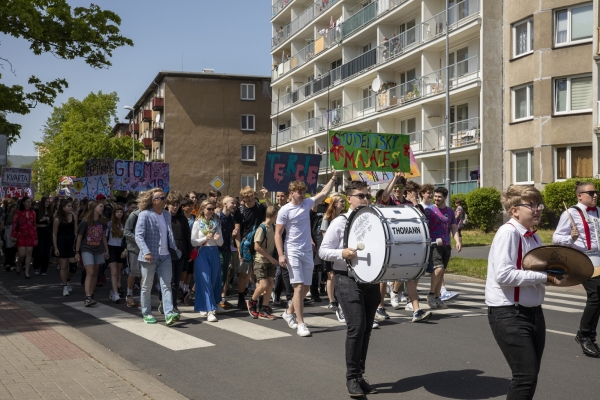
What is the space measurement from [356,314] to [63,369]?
290 centimetres

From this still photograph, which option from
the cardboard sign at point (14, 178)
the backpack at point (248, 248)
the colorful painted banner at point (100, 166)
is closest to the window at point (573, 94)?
the colorful painted banner at point (100, 166)

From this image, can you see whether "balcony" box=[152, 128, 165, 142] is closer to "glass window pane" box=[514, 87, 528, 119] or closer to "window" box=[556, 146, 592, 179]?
"glass window pane" box=[514, 87, 528, 119]

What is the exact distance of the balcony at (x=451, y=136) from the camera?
109ft

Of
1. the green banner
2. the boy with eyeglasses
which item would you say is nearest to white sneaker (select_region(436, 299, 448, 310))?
the boy with eyeglasses

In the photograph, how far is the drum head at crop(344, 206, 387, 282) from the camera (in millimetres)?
5918

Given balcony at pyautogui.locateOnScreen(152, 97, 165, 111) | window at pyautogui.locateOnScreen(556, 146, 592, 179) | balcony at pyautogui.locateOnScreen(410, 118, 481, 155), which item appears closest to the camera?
window at pyautogui.locateOnScreen(556, 146, 592, 179)

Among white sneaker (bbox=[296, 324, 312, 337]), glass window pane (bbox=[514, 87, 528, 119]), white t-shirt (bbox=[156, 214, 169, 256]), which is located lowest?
white sneaker (bbox=[296, 324, 312, 337])

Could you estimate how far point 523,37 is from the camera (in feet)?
103

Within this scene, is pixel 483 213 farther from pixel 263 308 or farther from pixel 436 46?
pixel 263 308

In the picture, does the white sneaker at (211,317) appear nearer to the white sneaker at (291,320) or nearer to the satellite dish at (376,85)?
A: the white sneaker at (291,320)

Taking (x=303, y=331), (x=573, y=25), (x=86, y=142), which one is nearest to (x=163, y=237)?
(x=303, y=331)

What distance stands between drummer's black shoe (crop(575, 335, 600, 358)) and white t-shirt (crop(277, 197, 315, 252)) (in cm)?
348

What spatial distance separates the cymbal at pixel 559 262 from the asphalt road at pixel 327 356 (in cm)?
188

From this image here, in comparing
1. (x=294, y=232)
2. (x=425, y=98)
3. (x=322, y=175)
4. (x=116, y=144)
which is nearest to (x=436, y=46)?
(x=425, y=98)
